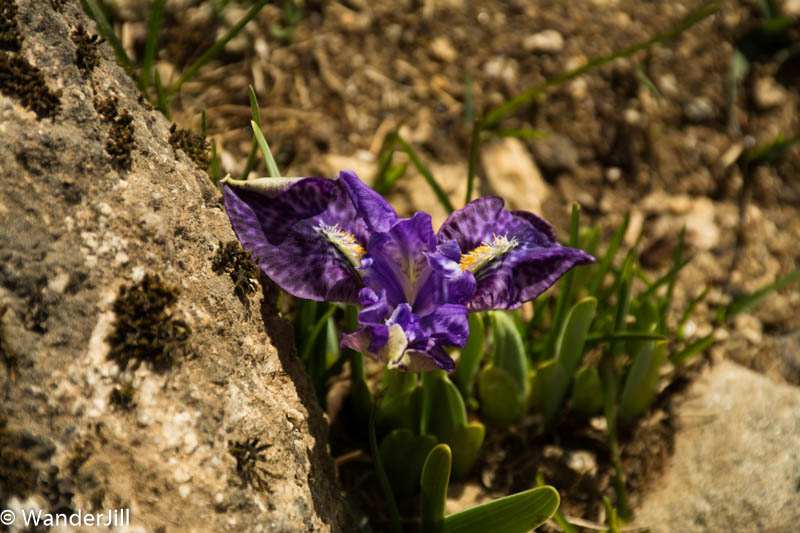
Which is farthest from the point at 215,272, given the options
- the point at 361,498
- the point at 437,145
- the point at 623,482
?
the point at 437,145

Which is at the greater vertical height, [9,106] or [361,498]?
[9,106]

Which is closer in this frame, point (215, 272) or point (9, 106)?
point (9, 106)

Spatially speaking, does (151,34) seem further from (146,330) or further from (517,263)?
(517,263)

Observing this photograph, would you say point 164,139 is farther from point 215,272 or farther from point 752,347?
point 752,347

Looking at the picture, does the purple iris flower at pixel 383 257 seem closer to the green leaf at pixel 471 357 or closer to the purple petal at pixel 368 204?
the purple petal at pixel 368 204

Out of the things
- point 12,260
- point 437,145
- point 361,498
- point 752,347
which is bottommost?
point 752,347

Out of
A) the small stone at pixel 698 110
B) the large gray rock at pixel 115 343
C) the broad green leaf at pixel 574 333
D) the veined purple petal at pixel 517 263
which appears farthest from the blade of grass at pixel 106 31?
the small stone at pixel 698 110

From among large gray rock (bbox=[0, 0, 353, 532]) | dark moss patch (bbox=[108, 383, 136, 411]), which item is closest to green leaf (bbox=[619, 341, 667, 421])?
large gray rock (bbox=[0, 0, 353, 532])

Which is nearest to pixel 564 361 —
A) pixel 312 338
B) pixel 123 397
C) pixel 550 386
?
pixel 550 386
